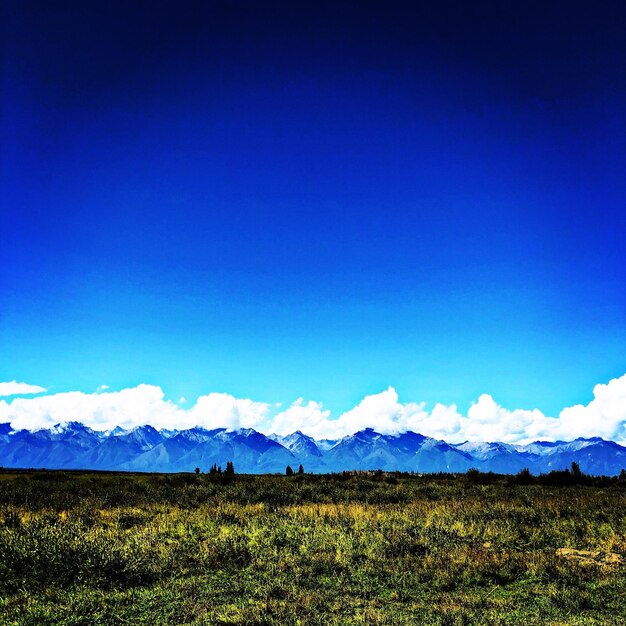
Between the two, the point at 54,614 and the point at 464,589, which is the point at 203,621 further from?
the point at 464,589

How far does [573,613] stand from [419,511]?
12341mm

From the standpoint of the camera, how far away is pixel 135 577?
1208cm

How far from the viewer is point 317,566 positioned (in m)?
13.3

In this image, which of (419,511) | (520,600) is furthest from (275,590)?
(419,511)

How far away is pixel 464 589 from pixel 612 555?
5.59 metres

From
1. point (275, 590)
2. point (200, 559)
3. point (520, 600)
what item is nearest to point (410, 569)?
point (520, 600)

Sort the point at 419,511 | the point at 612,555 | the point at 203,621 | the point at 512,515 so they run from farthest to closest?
the point at 419,511 < the point at 512,515 < the point at 612,555 < the point at 203,621

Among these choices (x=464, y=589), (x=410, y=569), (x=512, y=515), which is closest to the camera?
(x=464, y=589)

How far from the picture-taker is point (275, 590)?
11352 millimetres

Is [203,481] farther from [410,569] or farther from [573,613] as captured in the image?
[573,613]

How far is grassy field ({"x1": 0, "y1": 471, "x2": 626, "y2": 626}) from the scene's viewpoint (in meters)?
10.1

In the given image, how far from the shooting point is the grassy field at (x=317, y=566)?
1008 cm

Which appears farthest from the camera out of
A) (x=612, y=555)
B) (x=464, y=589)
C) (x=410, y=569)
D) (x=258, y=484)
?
(x=258, y=484)

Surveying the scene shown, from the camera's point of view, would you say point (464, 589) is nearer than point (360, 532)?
Yes
